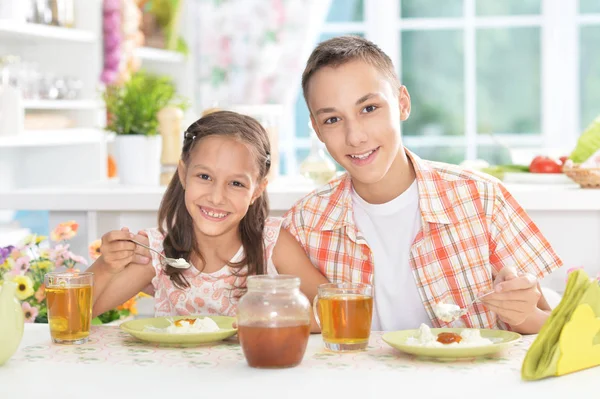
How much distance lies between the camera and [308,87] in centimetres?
197

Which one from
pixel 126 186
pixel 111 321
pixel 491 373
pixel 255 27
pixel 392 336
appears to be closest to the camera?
pixel 491 373

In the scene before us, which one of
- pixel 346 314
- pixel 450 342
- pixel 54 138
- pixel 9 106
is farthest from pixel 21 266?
pixel 54 138

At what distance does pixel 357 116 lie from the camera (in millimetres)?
1907

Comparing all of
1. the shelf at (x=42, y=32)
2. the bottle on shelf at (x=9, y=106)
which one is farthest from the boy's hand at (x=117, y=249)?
the shelf at (x=42, y=32)

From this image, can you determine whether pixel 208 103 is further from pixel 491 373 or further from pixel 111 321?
pixel 491 373

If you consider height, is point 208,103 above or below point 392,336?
above

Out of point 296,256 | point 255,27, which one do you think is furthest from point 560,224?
point 255,27

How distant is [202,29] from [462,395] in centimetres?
460

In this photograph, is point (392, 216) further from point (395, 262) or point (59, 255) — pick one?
point (59, 255)

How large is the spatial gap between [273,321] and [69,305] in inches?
15.3

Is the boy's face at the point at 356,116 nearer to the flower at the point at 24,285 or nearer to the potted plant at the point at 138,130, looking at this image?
the flower at the point at 24,285

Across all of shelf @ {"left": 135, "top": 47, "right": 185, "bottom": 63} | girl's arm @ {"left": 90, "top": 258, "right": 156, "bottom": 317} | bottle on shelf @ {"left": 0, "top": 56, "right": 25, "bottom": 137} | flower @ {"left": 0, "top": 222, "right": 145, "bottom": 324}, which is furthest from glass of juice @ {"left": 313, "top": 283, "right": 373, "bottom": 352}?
shelf @ {"left": 135, "top": 47, "right": 185, "bottom": 63}

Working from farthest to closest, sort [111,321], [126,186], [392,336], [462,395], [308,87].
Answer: [126,186] → [111,321] → [308,87] → [392,336] → [462,395]

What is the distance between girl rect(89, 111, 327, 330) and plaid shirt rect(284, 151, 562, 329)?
0.10 m
